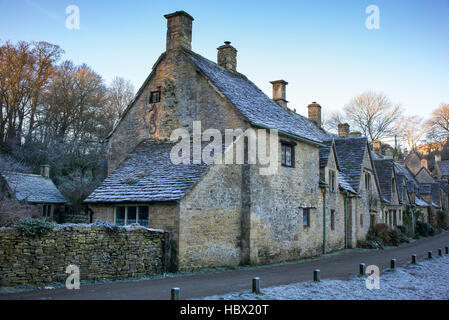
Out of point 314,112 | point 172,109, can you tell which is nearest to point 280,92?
point 314,112

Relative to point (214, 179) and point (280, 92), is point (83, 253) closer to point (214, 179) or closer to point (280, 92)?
point (214, 179)

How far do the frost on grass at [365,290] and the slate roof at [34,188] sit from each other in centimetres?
2407

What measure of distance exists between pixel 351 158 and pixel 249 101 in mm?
12466

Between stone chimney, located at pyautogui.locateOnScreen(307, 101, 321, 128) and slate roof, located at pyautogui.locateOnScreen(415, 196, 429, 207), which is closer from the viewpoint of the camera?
stone chimney, located at pyautogui.locateOnScreen(307, 101, 321, 128)

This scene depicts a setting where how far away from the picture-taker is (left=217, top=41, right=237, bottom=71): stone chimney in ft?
81.3

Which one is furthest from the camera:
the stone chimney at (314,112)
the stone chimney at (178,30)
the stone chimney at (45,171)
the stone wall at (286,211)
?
the stone chimney at (314,112)

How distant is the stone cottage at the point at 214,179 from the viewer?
16.0 meters

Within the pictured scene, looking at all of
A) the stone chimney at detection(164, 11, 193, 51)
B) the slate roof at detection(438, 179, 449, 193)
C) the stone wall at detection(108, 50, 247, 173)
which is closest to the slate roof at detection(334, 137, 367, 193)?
the stone wall at detection(108, 50, 247, 173)

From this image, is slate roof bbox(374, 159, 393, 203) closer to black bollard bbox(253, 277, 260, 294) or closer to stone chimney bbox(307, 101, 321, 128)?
stone chimney bbox(307, 101, 321, 128)

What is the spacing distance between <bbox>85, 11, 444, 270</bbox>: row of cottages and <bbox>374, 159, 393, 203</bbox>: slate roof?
1032cm

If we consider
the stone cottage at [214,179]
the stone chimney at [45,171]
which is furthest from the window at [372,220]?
the stone chimney at [45,171]

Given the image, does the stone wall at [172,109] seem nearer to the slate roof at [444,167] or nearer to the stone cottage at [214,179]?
the stone cottage at [214,179]

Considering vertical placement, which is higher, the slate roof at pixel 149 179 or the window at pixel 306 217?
the slate roof at pixel 149 179
